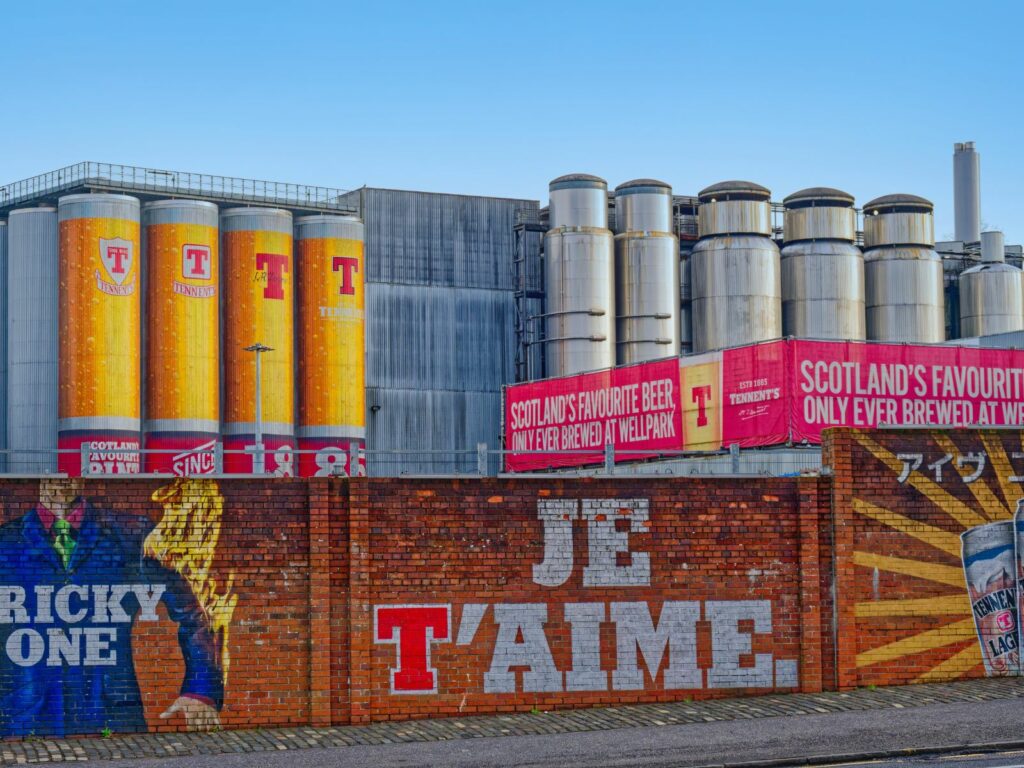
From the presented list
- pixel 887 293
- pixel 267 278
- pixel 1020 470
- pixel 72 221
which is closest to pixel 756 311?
pixel 887 293

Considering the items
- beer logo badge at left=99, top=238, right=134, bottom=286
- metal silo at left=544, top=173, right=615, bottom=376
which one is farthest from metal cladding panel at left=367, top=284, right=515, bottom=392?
beer logo badge at left=99, top=238, right=134, bottom=286

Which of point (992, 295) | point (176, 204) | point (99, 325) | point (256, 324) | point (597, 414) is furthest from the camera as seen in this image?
point (992, 295)

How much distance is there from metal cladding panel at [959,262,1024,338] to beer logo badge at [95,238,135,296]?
126 ft

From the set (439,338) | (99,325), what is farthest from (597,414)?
(99,325)

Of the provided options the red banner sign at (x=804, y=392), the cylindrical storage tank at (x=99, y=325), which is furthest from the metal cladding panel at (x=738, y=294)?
the cylindrical storage tank at (x=99, y=325)

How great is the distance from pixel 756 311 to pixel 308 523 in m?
45.9

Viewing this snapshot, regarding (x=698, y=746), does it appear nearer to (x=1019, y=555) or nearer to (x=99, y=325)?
(x=1019, y=555)

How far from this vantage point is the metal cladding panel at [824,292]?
6744 centimetres

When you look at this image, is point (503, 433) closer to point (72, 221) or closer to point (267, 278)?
point (267, 278)

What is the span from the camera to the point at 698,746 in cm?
2023

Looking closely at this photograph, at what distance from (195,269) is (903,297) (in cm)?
3084

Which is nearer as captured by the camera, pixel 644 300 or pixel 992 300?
pixel 644 300

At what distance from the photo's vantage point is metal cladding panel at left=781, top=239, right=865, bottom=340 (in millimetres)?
67438

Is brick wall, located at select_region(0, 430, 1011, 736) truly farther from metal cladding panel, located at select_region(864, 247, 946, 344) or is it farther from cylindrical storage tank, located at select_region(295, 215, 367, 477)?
metal cladding panel, located at select_region(864, 247, 946, 344)
